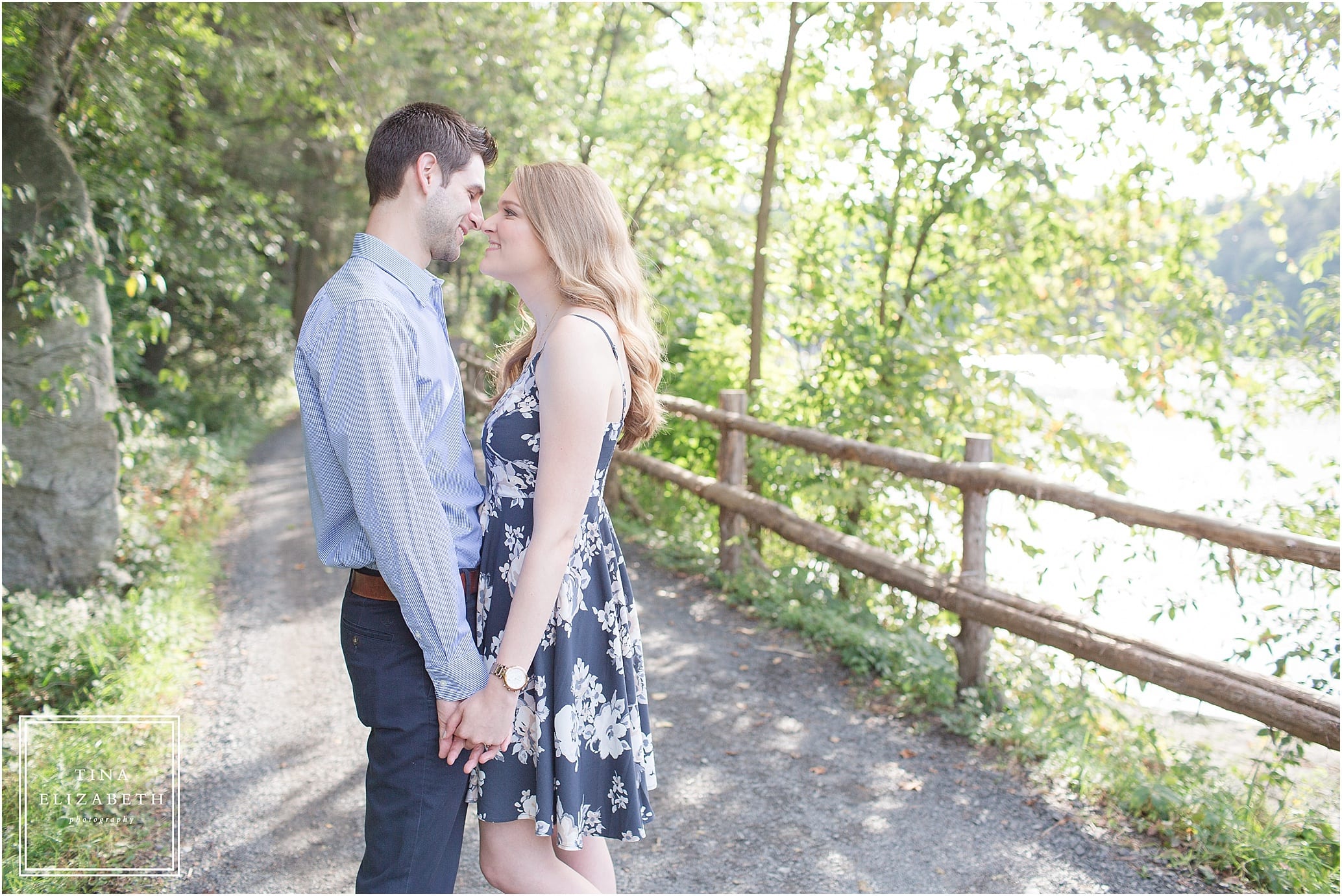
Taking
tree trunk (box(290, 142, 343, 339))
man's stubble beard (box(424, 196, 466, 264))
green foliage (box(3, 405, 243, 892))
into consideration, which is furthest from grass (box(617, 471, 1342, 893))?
tree trunk (box(290, 142, 343, 339))

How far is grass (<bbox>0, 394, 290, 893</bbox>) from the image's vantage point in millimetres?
2914

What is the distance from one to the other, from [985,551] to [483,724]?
10.1 feet

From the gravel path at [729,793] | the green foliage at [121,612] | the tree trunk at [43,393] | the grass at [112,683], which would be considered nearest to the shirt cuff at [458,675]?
the gravel path at [729,793]

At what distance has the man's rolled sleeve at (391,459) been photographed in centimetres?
156

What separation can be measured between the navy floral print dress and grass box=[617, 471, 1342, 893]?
2.12m

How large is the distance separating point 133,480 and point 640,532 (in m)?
3.98

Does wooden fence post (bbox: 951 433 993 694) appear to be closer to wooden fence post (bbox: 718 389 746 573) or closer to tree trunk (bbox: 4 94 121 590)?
wooden fence post (bbox: 718 389 746 573)

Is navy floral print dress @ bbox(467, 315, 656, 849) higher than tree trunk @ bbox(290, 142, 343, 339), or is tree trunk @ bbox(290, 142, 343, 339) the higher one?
tree trunk @ bbox(290, 142, 343, 339)

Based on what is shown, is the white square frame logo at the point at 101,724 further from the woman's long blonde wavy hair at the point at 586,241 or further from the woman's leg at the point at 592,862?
the woman's long blonde wavy hair at the point at 586,241

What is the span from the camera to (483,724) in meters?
1.69

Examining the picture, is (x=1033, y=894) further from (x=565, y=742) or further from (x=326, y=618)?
(x=326, y=618)

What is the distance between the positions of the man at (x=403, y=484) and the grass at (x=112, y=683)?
66.7 inches

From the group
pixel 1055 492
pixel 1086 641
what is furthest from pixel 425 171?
pixel 1086 641

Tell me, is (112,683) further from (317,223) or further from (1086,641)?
(317,223)
